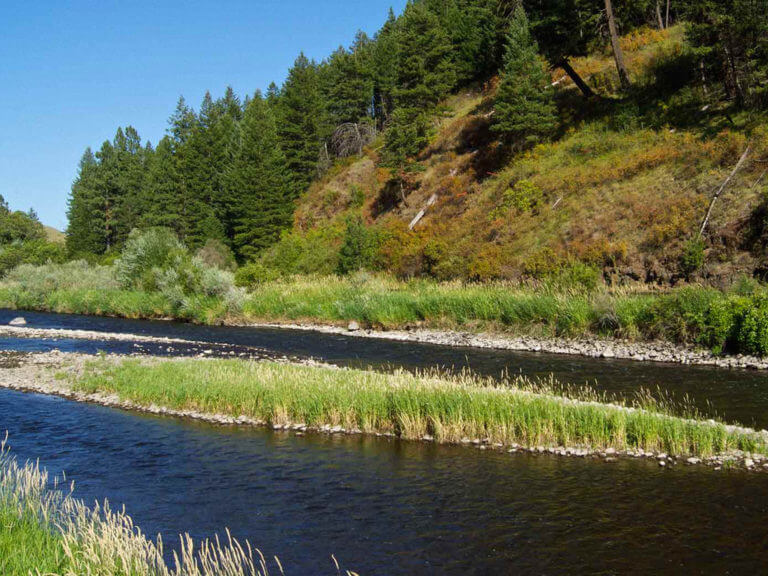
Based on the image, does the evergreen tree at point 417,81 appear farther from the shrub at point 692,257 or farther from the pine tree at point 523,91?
the shrub at point 692,257

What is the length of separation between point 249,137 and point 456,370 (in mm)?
52688

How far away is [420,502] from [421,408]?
3.83m

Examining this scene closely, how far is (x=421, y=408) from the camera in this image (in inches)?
528

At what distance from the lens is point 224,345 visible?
27.3m

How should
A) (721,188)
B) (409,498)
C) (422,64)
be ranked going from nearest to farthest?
(409,498) < (721,188) < (422,64)

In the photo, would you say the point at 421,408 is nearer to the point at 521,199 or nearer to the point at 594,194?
the point at 594,194

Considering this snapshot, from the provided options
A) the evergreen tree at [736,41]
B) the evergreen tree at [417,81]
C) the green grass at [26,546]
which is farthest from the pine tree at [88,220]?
the green grass at [26,546]

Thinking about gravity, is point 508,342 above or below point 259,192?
below

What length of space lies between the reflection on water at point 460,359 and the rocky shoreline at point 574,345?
0.71 meters

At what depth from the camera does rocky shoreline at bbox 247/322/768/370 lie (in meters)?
19.4

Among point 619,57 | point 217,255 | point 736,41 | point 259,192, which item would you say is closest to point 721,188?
point 736,41

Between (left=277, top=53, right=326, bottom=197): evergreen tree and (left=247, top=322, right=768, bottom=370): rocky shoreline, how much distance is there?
146 ft

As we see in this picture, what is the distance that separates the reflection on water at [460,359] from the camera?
50.5 ft

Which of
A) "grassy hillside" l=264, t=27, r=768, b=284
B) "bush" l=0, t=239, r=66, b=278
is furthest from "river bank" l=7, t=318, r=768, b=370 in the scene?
"bush" l=0, t=239, r=66, b=278
